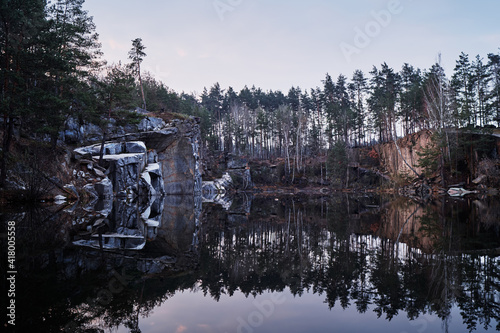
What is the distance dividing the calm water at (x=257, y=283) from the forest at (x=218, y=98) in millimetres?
16737

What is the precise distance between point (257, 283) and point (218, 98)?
9763cm

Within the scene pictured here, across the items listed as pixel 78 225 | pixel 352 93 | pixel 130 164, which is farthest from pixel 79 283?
pixel 352 93

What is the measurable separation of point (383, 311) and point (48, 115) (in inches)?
1048

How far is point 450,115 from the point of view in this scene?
3984 centimetres

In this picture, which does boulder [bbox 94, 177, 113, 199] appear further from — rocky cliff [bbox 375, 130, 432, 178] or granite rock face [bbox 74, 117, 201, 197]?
rocky cliff [bbox 375, 130, 432, 178]

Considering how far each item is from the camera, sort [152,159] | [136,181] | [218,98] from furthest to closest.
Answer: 1. [218,98]
2. [152,159]
3. [136,181]

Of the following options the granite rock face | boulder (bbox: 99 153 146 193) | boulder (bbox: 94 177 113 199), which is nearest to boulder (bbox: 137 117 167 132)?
the granite rock face

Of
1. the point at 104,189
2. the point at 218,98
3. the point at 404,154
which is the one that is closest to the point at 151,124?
the point at 104,189

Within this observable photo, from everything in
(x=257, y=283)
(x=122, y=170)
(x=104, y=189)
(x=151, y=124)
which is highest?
(x=151, y=124)

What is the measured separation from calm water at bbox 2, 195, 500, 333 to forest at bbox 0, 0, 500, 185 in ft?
54.9

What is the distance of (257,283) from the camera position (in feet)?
20.0

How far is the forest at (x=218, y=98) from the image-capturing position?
859 inches

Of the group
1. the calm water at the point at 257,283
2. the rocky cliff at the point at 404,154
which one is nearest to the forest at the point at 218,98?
the rocky cliff at the point at 404,154

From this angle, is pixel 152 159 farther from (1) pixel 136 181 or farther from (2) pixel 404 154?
(2) pixel 404 154
